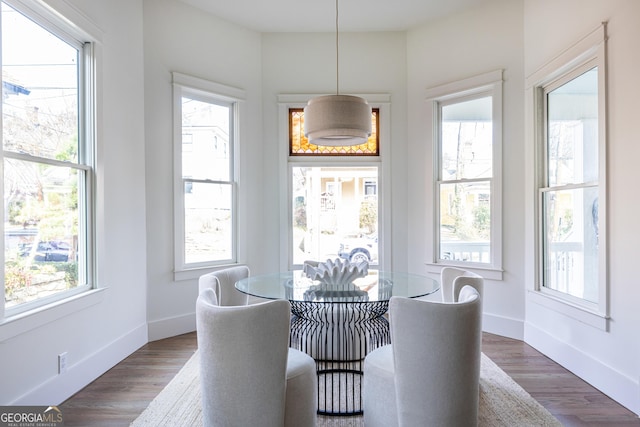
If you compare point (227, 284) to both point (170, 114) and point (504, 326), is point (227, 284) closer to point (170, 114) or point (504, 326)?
point (170, 114)

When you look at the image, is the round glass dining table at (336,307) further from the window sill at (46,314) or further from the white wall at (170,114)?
the white wall at (170,114)

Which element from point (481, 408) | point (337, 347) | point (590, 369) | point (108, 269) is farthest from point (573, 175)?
point (108, 269)

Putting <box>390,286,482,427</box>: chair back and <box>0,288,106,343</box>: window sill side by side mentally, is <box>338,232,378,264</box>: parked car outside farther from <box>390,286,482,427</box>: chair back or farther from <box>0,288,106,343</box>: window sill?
<box>390,286,482,427</box>: chair back

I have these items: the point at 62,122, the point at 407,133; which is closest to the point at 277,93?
the point at 407,133

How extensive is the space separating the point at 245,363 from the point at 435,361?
2.88 feet

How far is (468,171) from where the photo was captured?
4098 mm

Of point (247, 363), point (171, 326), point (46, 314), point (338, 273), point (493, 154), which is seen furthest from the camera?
point (493, 154)

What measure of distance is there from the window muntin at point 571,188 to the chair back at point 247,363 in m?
2.51

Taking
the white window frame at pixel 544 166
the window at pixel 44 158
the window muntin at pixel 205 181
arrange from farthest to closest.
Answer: the window muntin at pixel 205 181 < the white window frame at pixel 544 166 < the window at pixel 44 158

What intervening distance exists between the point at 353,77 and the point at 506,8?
1.71 meters

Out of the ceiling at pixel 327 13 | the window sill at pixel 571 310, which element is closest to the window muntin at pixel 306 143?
the ceiling at pixel 327 13

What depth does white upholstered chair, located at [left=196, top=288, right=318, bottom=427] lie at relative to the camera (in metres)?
1.71

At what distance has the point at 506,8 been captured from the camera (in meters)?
3.79

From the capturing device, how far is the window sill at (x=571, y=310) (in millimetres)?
2647
